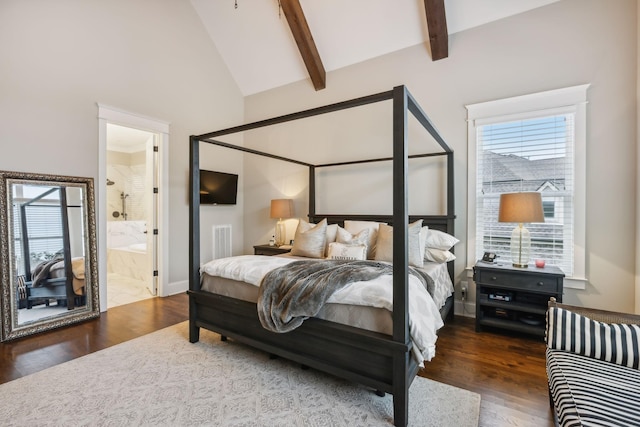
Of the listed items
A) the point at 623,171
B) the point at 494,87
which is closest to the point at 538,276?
the point at 623,171

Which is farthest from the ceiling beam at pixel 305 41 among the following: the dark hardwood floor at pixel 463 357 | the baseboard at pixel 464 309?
the dark hardwood floor at pixel 463 357

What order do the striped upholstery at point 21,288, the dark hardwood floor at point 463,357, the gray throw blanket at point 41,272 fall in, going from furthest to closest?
1. the gray throw blanket at point 41,272
2. the striped upholstery at point 21,288
3. the dark hardwood floor at point 463,357

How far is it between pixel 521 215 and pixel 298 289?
2.26 metres

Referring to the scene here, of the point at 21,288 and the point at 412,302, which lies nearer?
the point at 412,302

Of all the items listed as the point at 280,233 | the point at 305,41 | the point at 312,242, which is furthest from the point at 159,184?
the point at 305,41

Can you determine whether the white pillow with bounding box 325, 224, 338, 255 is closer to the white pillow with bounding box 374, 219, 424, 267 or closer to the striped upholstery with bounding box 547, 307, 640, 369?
the white pillow with bounding box 374, 219, 424, 267

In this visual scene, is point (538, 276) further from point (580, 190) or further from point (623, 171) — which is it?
point (623, 171)

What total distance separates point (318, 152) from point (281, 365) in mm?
3191

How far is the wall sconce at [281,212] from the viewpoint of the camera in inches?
184

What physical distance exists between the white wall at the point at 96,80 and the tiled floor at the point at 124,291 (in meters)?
0.54

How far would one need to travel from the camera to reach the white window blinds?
3.09 metres

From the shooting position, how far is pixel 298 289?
206cm

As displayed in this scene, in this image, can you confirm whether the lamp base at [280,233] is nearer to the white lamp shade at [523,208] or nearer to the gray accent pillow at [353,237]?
the gray accent pillow at [353,237]

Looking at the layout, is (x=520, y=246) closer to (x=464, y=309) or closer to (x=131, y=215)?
(x=464, y=309)
